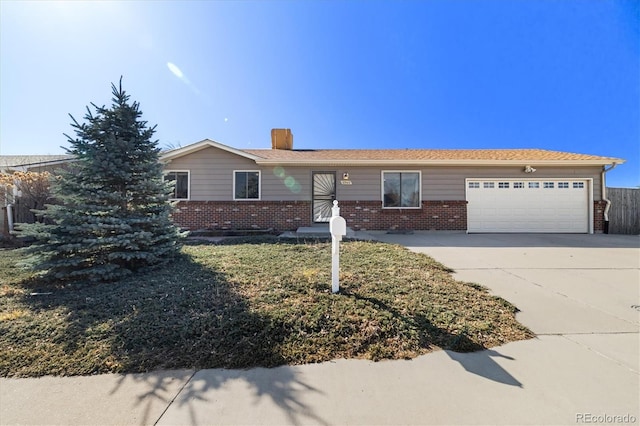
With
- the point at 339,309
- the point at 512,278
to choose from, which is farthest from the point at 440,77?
the point at 339,309

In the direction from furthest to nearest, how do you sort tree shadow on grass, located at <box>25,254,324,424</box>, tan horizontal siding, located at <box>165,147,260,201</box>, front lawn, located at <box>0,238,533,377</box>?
tan horizontal siding, located at <box>165,147,260,201</box> → front lawn, located at <box>0,238,533,377</box> → tree shadow on grass, located at <box>25,254,324,424</box>

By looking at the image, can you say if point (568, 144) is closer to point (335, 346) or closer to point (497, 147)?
point (497, 147)

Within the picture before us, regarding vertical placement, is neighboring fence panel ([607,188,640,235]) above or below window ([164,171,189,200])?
below

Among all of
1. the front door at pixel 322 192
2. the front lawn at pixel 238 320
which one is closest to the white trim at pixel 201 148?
the front door at pixel 322 192

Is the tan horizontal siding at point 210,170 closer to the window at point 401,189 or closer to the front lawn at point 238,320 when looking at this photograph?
the window at point 401,189

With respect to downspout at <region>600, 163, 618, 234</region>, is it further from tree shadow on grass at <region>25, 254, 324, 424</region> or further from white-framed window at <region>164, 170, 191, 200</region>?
white-framed window at <region>164, 170, 191, 200</region>

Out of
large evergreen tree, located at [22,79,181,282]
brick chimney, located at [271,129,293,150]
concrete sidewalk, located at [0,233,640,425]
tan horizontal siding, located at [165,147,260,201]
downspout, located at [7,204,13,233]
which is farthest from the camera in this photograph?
brick chimney, located at [271,129,293,150]

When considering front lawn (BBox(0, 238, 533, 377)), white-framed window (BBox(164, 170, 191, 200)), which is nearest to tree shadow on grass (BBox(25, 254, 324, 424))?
front lawn (BBox(0, 238, 533, 377))

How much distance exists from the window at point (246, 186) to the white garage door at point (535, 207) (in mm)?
8484

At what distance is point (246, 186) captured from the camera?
437 inches

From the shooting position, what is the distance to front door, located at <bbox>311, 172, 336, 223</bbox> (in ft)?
36.6

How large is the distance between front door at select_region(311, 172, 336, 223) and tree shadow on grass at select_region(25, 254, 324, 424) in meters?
7.37

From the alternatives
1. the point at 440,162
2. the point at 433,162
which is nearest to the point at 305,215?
the point at 433,162

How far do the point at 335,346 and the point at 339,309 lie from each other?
611mm
